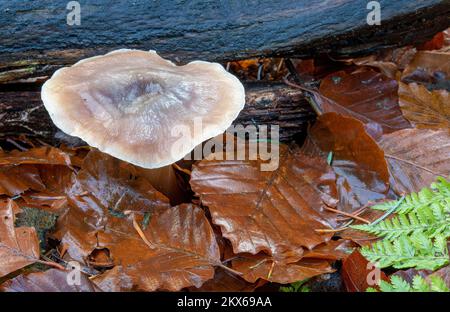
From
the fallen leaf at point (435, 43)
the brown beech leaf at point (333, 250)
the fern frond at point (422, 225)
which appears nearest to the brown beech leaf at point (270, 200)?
the brown beech leaf at point (333, 250)

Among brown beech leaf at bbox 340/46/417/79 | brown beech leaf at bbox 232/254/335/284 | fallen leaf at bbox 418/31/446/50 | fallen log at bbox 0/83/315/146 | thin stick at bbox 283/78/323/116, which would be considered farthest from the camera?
fallen leaf at bbox 418/31/446/50

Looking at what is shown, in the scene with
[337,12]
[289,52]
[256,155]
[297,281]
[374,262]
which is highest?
[337,12]

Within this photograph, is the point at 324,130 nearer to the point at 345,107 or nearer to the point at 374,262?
the point at 345,107

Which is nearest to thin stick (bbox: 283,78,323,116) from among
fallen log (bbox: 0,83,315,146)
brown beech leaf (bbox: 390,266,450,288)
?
fallen log (bbox: 0,83,315,146)

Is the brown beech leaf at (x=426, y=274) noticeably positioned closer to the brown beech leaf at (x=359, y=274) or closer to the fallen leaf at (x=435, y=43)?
the brown beech leaf at (x=359, y=274)

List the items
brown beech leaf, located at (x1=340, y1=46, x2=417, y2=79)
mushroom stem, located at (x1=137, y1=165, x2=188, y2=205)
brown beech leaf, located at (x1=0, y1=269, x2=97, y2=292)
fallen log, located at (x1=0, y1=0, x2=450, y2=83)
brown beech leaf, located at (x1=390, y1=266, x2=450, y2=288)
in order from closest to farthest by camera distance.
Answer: brown beech leaf, located at (x1=390, y1=266, x2=450, y2=288) < brown beech leaf, located at (x1=0, y1=269, x2=97, y2=292) < fallen log, located at (x1=0, y1=0, x2=450, y2=83) < mushroom stem, located at (x1=137, y1=165, x2=188, y2=205) < brown beech leaf, located at (x1=340, y1=46, x2=417, y2=79)

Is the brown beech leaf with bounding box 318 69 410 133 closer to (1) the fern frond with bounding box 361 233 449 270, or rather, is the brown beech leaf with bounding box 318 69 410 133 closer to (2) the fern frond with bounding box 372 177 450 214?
(2) the fern frond with bounding box 372 177 450 214

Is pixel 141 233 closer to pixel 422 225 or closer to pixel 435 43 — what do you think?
pixel 422 225

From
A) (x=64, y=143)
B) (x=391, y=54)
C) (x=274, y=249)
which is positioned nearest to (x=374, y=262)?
(x=274, y=249)
